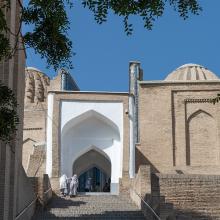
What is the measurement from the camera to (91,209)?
15.4 m

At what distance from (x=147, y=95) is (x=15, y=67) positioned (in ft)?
39.5

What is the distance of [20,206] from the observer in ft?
43.6

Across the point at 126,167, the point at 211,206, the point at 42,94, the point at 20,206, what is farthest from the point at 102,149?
the point at 42,94

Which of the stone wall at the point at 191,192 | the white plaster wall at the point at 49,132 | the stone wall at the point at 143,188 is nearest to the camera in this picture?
the stone wall at the point at 143,188

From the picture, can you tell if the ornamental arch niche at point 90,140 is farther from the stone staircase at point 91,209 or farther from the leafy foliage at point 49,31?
the leafy foliage at point 49,31

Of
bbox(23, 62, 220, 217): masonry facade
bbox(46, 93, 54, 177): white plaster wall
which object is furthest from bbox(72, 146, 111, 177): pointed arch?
bbox(46, 93, 54, 177): white plaster wall

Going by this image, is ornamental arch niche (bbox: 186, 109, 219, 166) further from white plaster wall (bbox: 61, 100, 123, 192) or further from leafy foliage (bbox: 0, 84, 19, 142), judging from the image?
leafy foliage (bbox: 0, 84, 19, 142)

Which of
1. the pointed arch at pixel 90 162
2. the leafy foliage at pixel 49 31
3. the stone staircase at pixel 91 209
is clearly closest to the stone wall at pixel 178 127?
the pointed arch at pixel 90 162

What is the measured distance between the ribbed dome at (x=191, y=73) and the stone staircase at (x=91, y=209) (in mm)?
11486

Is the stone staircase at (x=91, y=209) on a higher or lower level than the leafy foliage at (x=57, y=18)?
lower

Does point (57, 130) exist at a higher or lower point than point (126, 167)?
higher

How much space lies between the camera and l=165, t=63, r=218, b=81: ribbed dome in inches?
1107

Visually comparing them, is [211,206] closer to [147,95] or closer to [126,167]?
[126,167]

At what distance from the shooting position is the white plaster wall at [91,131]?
21.7 m
